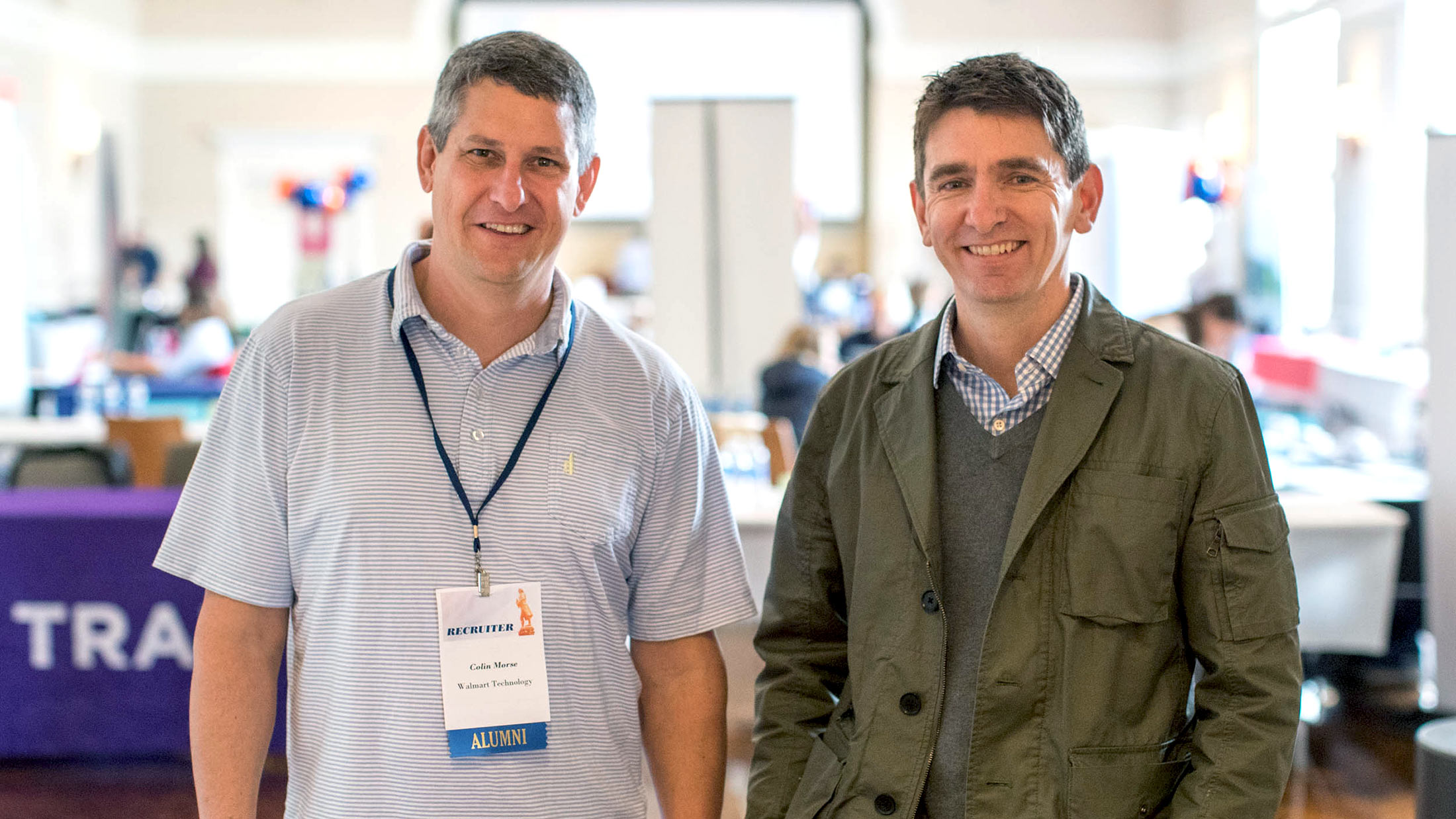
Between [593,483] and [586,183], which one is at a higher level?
[586,183]

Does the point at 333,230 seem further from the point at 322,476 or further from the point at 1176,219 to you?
the point at 322,476

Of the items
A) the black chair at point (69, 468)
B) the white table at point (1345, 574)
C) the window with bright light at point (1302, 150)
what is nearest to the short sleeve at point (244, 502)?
the white table at point (1345, 574)

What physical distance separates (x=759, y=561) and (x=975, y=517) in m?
2.65

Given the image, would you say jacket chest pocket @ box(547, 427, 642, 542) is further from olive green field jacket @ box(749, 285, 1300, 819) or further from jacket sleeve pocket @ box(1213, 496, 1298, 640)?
jacket sleeve pocket @ box(1213, 496, 1298, 640)

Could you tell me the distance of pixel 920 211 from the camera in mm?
1536

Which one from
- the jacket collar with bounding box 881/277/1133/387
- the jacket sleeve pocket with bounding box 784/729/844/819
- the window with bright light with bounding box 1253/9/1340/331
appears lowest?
the jacket sleeve pocket with bounding box 784/729/844/819

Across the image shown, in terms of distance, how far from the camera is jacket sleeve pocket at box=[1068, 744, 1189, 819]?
4.44 feet

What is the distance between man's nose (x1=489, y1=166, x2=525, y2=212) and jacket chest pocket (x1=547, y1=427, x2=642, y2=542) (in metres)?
0.29

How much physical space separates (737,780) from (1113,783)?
269 centimetres

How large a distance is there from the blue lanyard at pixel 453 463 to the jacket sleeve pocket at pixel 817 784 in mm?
438

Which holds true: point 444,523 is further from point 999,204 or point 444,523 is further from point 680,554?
point 999,204

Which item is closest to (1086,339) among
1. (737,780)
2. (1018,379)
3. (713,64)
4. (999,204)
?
(1018,379)

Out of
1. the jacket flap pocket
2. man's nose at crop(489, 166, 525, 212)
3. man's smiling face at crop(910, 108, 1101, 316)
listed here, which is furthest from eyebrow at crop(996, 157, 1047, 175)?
man's nose at crop(489, 166, 525, 212)

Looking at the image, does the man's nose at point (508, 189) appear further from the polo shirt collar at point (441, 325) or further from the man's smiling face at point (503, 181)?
the polo shirt collar at point (441, 325)
